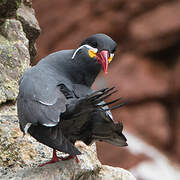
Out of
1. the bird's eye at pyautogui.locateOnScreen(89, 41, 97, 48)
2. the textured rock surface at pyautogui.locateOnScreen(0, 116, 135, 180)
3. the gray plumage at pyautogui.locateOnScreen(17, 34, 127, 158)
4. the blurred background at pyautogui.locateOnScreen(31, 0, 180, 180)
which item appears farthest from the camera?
the blurred background at pyautogui.locateOnScreen(31, 0, 180, 180)

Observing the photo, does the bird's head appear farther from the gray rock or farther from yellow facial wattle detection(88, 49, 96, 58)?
the gray rock

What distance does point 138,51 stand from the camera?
12023 mm

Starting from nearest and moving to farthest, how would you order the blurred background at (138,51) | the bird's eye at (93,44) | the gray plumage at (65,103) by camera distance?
the gray plumage at (65,103) → the bird's eye at (93,44) → the blurred background at (138,51)

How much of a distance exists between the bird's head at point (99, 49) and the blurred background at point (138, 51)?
7.99 m

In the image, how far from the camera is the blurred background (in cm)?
1168

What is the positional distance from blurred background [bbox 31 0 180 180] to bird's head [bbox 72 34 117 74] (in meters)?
7.99

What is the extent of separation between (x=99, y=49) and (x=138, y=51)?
8.70 metres

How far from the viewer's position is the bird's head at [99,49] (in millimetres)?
3422

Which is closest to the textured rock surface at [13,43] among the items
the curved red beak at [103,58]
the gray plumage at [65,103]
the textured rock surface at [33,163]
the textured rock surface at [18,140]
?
the textured rock surface at [18,140]

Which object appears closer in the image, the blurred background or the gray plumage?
the gray plumage

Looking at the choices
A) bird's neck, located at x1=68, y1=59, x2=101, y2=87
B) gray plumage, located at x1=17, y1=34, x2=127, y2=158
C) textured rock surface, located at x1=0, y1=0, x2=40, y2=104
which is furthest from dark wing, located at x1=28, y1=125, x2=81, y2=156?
textured rock surface, located at x1=0, y1=0, x2=40, y2=104

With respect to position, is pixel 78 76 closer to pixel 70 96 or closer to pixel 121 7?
pixel 70 96

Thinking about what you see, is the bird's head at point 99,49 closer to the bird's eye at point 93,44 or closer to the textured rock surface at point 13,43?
the bird's eye at point 93,44

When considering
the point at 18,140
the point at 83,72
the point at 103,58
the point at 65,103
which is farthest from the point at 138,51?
the point at 65,103
